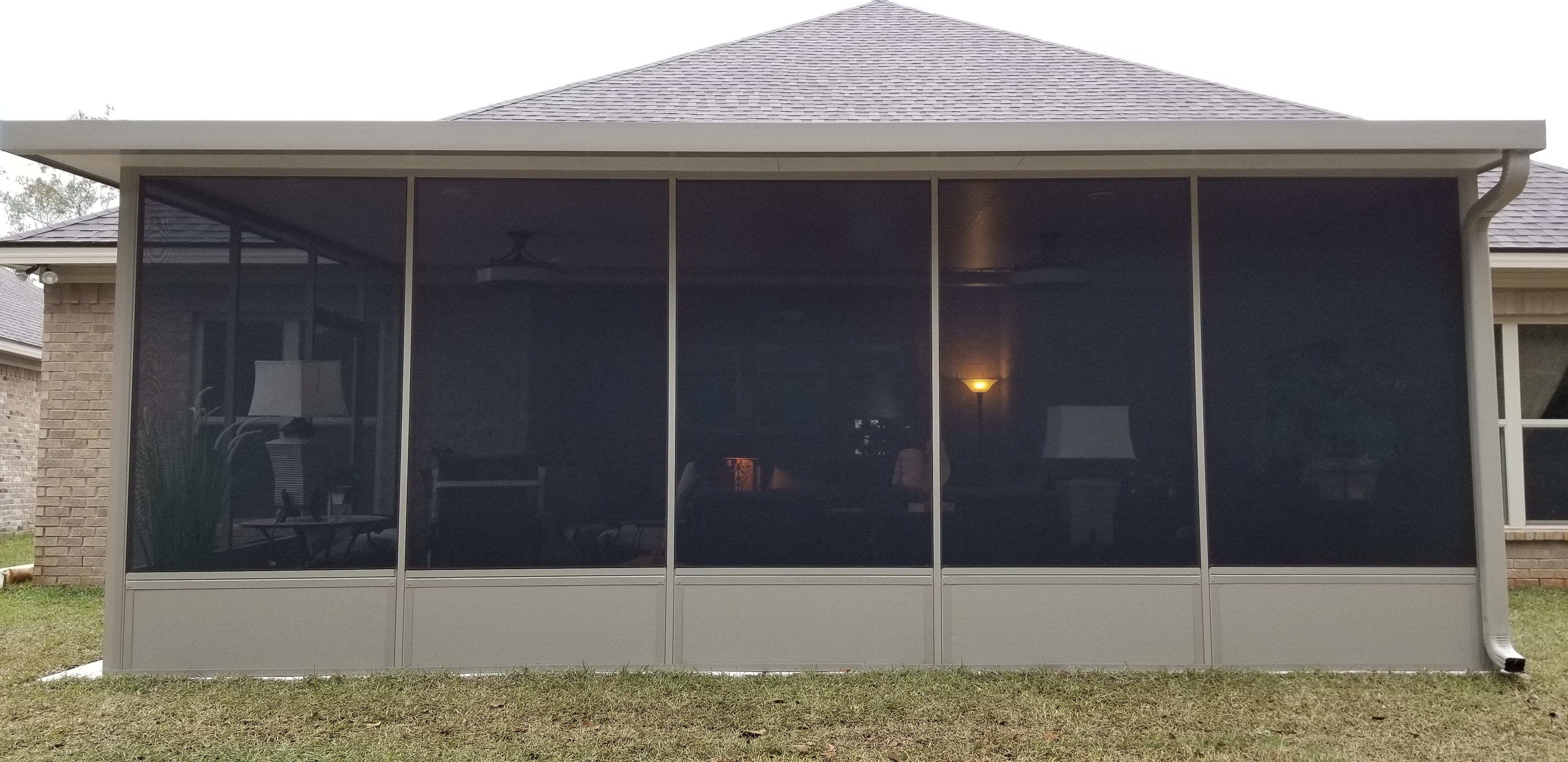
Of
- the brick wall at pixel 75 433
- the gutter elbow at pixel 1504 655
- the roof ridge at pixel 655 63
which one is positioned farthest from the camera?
the brick wall at pixel 75 433

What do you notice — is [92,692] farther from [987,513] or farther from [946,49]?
[946,49]

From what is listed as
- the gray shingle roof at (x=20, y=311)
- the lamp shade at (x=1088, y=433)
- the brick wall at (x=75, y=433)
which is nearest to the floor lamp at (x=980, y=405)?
the lamp shade at (x=1088, y=433)

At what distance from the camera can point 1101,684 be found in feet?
16.0

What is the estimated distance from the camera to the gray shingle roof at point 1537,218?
7.78m

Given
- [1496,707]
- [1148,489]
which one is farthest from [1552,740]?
[1148,489]

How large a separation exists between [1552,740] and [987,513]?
2.42 meters

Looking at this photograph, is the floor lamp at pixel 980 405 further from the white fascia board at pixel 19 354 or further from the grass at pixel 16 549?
the white fascia board at pixel 19 354

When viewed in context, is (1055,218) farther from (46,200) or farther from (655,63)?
(46,200)

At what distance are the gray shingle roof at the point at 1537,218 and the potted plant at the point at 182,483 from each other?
7.72 metres

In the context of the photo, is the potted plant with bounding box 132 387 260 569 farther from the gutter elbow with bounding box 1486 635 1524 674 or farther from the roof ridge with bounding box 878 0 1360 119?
the gutter elbow with bounding box 1486 635 1524 674

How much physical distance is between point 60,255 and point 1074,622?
773 centimetres

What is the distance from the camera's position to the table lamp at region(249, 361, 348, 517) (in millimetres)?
5141

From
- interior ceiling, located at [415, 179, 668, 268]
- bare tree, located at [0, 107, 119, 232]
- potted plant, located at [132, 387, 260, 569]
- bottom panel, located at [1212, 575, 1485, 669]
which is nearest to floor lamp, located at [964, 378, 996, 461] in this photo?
bottom panel, located at [1212, 575, 1485, 669]

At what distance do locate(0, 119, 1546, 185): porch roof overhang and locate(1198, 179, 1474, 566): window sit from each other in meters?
0.53
